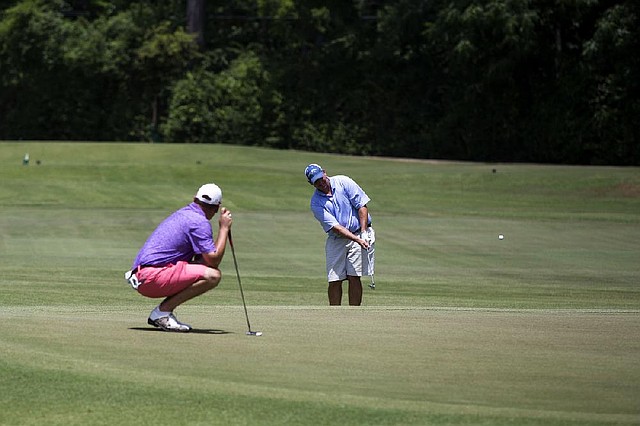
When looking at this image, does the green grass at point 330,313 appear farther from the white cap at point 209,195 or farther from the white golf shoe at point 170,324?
the white cap at point 209,195

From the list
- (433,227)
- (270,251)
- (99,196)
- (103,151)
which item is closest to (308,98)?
(103,151)

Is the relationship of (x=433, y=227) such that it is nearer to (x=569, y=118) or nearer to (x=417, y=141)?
(x=569, y=118)

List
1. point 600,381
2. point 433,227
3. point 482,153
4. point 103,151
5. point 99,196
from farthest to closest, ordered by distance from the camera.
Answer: point 482,153
point 103,151
point 99,196
point 433,227
point 600,381

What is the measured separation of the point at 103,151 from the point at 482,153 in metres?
19.0

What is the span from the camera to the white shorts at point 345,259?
16625 mm

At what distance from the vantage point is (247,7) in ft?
230

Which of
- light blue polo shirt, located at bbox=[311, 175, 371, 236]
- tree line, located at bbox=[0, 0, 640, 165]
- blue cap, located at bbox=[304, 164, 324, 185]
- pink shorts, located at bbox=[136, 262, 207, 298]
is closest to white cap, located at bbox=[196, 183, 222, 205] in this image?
pink shorts, located at bbox=[136, 262, 207, 298]

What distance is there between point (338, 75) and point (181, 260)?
2118 inches

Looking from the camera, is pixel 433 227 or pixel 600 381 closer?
pixel 600 381

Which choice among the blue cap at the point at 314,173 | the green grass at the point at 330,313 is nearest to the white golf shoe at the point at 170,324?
the green grass at the point at 330,313

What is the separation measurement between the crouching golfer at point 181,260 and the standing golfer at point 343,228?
4510 millimetres

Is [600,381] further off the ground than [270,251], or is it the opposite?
[600,381]

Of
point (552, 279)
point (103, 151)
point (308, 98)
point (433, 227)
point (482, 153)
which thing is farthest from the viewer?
point (308, 98)

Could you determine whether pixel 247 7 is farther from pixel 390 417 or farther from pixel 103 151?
Answer: pixel 390 417
